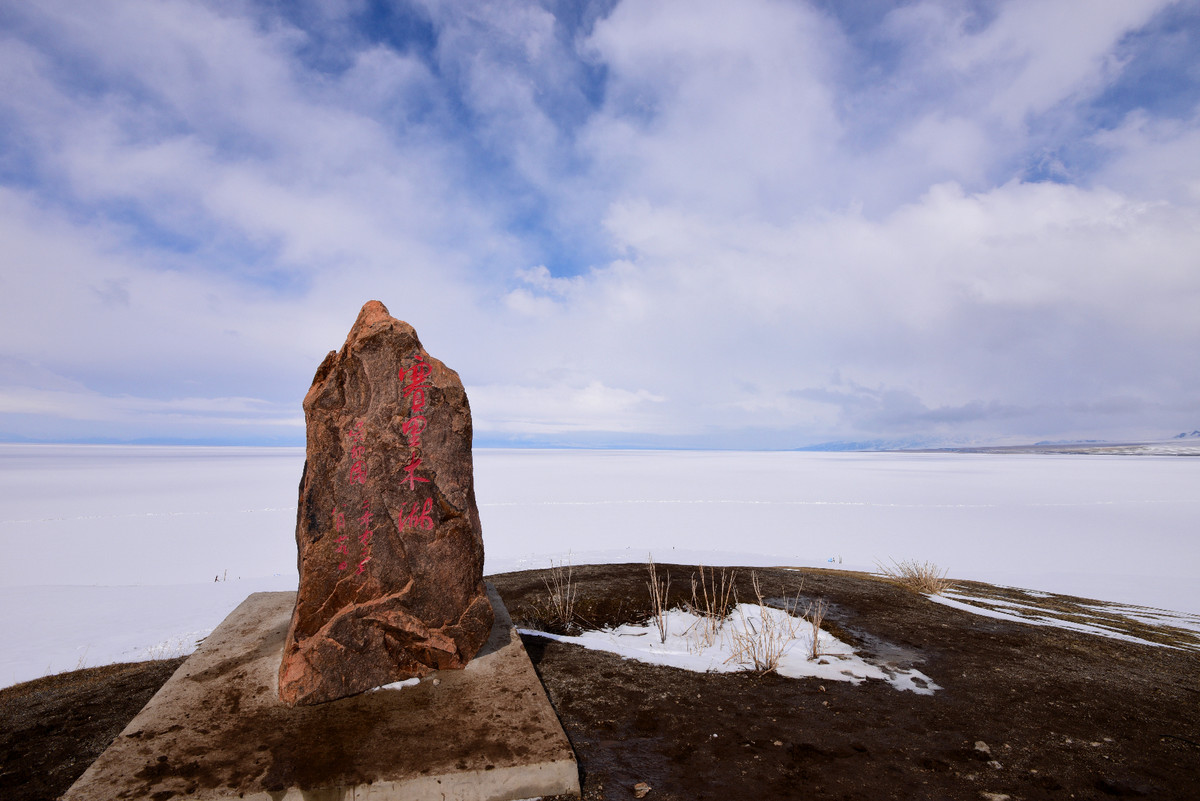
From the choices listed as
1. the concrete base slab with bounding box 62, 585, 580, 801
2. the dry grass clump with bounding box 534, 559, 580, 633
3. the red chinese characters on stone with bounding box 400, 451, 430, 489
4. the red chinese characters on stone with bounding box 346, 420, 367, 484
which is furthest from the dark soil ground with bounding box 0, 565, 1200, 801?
the red chinese characters on stone with bounding box 346, 420, 367, 484

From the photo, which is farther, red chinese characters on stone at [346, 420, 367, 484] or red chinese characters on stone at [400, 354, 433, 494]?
red chinese characters on stone at [400, 354, 433, 494]

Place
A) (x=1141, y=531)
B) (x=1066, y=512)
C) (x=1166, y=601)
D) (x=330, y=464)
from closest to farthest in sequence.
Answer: (x=330, y=464) < (x=1166, y=601) < (x=1141, y=531) < (x=1066, y=512)

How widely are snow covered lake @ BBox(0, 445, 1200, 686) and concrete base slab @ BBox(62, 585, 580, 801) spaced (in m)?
2.60

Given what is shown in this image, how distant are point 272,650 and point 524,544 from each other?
8.33 meters

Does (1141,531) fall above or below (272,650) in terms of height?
below

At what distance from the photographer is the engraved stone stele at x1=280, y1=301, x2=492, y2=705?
10.6ft

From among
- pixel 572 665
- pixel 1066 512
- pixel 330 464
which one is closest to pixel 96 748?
pixel 330 464

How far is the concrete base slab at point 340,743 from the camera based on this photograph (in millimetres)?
2369

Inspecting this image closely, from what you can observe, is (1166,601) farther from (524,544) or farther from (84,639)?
(84,639)

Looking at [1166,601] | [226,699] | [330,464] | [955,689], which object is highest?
[330,464]

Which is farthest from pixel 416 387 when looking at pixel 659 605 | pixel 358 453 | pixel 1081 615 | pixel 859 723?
pixel 1081 615

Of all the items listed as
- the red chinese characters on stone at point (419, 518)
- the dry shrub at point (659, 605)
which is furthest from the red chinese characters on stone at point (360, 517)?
the dry shrub at point (659, 605)

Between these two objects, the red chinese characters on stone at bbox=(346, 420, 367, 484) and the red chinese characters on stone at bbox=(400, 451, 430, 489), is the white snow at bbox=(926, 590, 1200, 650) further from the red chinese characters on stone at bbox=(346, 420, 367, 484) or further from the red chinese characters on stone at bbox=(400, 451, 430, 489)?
the red chinese characters on stone at bbox=(346, 420, 367, 484)

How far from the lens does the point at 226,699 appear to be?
3068mm
